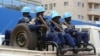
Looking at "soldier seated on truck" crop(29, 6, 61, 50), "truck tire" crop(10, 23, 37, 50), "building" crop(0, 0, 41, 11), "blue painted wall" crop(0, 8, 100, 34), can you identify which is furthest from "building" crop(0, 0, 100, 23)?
"truck tire" crop(10, 23, 37, 50)

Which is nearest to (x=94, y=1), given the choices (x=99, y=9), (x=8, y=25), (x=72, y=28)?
(x=99, y=9)

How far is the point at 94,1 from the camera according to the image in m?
63.3

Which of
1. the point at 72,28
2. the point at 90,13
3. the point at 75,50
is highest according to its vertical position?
the point at 90,13

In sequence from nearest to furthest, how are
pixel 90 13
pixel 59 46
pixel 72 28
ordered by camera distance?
pixel 59 46 < pixel 72 28 < pixel 90 13

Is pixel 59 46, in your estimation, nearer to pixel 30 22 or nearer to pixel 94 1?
pixel 30 22

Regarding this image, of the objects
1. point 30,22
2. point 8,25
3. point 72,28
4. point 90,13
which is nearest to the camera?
point 30,22

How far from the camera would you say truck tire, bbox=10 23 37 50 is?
7.41m

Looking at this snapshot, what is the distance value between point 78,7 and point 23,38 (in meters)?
50.8

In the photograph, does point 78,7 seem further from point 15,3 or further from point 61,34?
point 61,34

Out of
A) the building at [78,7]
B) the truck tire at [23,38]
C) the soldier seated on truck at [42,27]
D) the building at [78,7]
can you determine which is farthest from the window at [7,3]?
the building at [78,7]

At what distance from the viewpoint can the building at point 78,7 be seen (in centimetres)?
5647

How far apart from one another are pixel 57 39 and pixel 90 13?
5521 cm

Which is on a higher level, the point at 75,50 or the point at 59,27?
the point at 59,27

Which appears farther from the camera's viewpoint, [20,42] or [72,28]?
[72,28]
